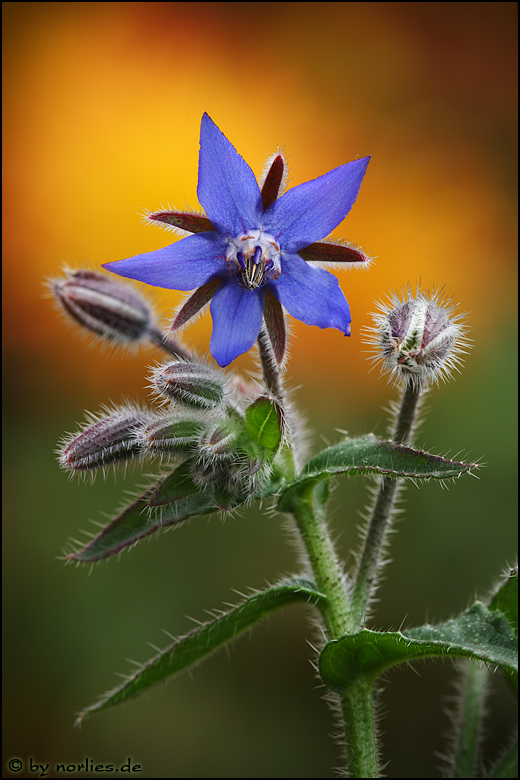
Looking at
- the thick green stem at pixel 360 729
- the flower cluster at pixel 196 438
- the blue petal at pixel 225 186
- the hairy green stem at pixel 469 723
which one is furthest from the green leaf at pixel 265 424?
the hairy green stem at pixel 469 723

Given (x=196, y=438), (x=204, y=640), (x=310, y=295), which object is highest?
(x=310, y=295)

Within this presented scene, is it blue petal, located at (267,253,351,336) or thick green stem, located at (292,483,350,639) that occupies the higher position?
blue petal, located at (267,253,351,336)

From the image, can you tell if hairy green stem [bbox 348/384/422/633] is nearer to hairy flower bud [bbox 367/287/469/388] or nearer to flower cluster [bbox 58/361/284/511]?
hairy flower bud [bbox 367/287/469/388]

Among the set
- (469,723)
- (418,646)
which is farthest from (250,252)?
(469,723)

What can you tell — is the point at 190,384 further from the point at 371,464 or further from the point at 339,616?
the point at 339,616

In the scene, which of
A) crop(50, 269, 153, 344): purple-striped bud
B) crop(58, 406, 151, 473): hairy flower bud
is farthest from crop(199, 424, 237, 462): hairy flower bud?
crop(50, 269, 153, 344): purple-striped bud

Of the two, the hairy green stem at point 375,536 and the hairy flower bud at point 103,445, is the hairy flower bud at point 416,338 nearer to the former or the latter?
the hairy green stem at point 375,536
